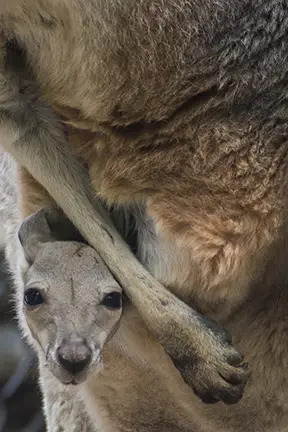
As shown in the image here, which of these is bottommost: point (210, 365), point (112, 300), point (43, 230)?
point (210, 365)

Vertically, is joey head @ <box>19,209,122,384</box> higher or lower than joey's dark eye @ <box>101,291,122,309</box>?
higher

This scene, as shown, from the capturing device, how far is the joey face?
184cm

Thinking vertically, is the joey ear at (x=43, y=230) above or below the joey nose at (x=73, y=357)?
above

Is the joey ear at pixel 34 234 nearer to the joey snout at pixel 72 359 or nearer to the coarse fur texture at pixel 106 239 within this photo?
the coarse fur texture at pixel 106 239

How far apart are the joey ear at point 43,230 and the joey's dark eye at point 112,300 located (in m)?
0.16

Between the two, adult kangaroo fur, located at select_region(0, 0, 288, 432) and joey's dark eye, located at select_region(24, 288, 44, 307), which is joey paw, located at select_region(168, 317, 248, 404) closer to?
adult kangaroo fur, located at select_region(0, 0, 288, 432)

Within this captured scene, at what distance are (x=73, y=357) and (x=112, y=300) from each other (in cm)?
15

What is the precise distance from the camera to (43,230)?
2039 millimetres

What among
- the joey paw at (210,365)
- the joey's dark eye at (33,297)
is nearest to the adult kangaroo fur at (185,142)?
the joey paw at (210,365)

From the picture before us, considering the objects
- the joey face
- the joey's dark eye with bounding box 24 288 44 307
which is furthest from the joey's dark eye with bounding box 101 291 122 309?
the joey's dark eye with bounding box 24 288 44 307

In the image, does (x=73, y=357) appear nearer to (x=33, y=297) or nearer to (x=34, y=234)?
(x=33, y=297)

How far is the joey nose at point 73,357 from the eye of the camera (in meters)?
1.82

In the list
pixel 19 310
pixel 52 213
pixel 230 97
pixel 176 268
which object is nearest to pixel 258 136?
pixel 230 97

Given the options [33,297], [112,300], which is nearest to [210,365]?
[112,300]
